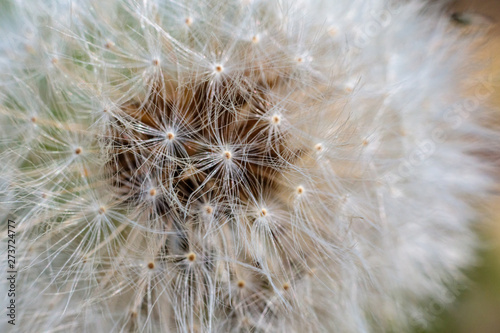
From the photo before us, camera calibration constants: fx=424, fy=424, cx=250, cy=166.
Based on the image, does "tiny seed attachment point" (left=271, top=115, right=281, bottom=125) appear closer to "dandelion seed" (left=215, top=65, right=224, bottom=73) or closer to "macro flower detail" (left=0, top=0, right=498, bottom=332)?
"macro flower detail" (left=0, top=0, right=498, bottom=332)

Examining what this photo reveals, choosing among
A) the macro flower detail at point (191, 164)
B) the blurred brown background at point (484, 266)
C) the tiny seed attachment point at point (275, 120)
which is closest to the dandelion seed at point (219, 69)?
the macro flower detail at point (191, 164)

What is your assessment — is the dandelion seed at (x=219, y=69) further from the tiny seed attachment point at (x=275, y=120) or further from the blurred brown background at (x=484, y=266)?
the blurred brown background at (x=484, y=266)

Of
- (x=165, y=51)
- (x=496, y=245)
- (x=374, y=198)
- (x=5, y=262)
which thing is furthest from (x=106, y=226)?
(x=496, y=245)

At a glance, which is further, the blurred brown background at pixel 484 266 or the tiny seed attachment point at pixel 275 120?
the blurred brown background at pixel 484 266

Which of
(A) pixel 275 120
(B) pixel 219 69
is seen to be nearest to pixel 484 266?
(A) pixel 275 120

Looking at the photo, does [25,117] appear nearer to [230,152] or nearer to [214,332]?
[230,152]

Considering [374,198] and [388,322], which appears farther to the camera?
[388,322]
